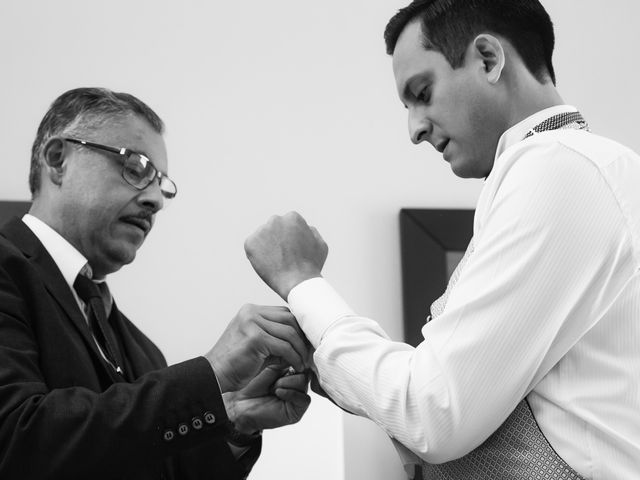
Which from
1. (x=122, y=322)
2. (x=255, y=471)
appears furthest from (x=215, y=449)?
(x=255, y=471)

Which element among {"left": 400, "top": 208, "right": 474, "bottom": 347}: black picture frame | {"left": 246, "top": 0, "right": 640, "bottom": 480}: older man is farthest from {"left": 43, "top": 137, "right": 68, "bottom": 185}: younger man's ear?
{"left": 400, "top": 208, "right": 474, "bottom": 347}: black picture frame

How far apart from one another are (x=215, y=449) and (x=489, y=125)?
88 centimetres

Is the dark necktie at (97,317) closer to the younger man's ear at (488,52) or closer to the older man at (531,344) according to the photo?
the older man at (531,344)

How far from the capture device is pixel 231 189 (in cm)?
275

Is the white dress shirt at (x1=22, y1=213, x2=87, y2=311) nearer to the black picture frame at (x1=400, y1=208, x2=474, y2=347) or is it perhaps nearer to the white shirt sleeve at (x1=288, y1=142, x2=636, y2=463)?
the white shirt sleeve at (x1=288, y1=142, x2=636, y2=463)

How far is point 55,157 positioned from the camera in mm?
1977

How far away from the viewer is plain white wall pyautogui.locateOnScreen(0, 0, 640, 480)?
264 centimetres

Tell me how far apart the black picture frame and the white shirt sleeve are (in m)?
1.59

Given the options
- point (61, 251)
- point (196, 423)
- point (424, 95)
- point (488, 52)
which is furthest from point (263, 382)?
point (488, 52)

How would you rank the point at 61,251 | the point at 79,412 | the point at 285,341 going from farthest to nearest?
the point at 61,251 → the point at 285,341 → the point at 79,412

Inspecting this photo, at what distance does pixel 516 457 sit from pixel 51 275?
0.95m

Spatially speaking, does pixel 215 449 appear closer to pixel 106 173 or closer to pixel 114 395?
pixel 114 395

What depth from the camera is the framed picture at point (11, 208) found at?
2553 millimetres

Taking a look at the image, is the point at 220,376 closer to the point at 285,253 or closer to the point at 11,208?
the point at 285,253
